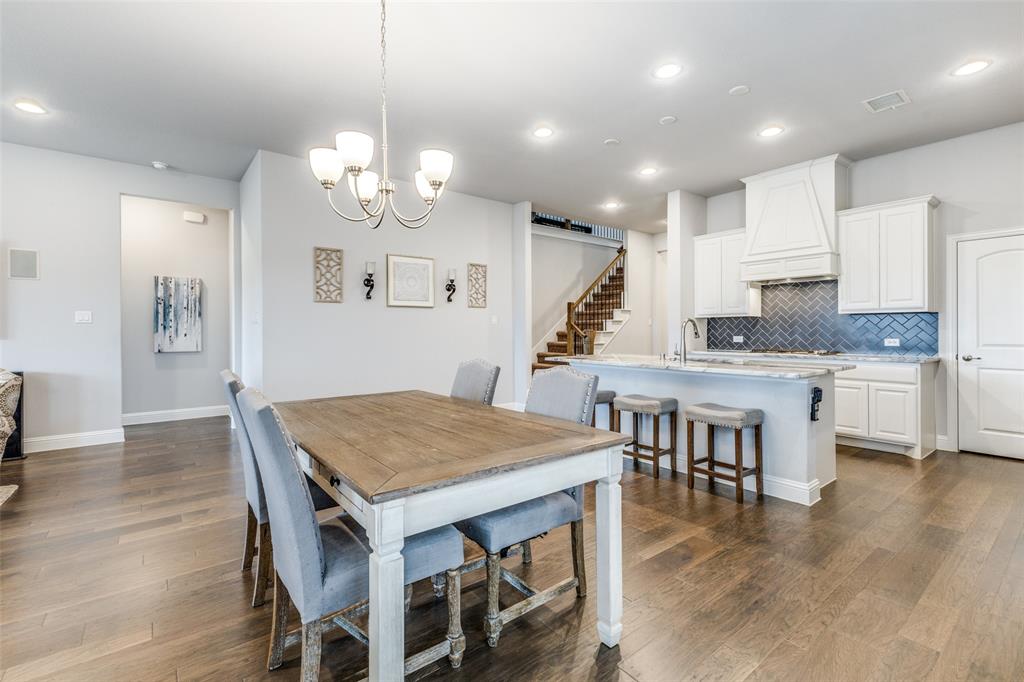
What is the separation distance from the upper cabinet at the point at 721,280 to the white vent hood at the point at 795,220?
0.86 ft

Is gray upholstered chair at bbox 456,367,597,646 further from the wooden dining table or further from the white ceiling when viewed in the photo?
the white ceiling

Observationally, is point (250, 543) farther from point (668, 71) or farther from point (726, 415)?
point (668, 71)

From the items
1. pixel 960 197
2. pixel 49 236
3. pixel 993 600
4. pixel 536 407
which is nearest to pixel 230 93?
pixel 49 236

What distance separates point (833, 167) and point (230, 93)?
17.4 ft

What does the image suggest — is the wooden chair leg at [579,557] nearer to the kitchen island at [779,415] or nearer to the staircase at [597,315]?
the kitchen island at [779,415]

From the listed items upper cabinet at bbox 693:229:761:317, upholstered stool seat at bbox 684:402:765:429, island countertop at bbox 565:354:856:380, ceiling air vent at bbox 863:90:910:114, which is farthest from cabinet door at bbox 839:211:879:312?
upholstered stool seat at bbox 684:402:765:429

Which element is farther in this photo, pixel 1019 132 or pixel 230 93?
pixel 1019 132

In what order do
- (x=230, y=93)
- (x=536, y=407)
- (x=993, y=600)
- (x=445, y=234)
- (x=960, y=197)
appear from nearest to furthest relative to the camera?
(x=993, y=600) → (x=536, y=407) → (x=230, y=93) → (x=960, y=197) → (x=445, y=234)

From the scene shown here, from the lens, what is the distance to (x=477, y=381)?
2.89 m

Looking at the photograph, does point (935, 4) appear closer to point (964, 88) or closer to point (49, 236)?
point (964, 88)


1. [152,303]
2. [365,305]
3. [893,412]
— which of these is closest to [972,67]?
[893,412]

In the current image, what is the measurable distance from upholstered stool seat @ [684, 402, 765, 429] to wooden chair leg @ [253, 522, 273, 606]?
271 cm

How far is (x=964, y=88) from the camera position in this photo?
3.46m

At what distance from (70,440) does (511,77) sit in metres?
5.29
